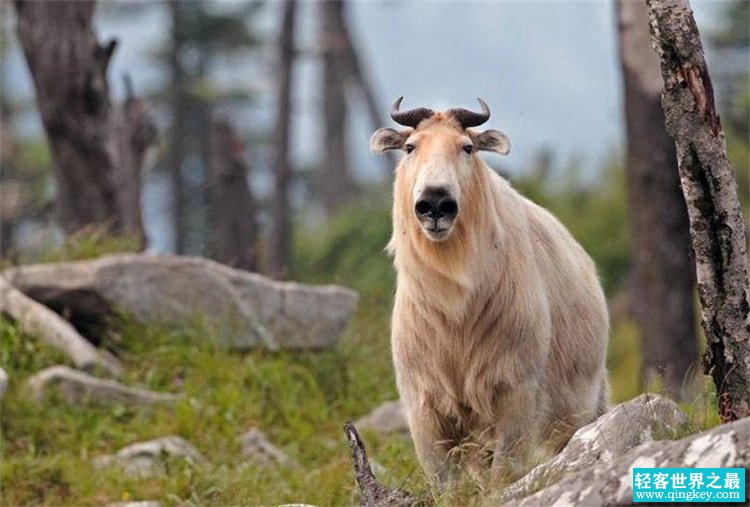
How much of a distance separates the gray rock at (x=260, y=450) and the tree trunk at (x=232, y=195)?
810cm

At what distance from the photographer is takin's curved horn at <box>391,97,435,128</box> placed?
8922 mm

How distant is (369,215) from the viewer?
83.7ft

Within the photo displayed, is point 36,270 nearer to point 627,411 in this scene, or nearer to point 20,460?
point 20,460

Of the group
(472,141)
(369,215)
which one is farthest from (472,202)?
(369,215)

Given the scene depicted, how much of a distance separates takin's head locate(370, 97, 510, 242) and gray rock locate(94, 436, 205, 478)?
10.1 ft

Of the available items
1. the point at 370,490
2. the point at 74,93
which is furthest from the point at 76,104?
the point at 370,490

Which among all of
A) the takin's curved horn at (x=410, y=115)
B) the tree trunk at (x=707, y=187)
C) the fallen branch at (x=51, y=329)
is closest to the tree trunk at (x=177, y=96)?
the fallen branch at (x=51, y=329)

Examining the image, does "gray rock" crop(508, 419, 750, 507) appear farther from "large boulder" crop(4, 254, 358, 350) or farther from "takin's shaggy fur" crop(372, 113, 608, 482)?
"large boulder" crop(4, 254, 358, 350)

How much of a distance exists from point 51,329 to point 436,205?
16.5 feet

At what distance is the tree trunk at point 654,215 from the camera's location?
1540cm

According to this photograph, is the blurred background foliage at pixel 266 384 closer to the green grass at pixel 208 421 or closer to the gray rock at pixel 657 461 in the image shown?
the green grass at pixel 208 421

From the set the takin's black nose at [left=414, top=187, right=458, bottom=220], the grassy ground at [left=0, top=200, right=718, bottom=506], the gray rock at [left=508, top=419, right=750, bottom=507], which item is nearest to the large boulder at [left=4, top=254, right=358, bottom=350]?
the grassy ground at [left=0, top=200, right=718, bottom=506]

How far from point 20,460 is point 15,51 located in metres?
32.1

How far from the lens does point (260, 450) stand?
11.7 metres
